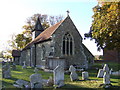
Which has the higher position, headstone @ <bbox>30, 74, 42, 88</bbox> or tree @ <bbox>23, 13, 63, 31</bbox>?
tree @ <bbox>23, 13, 63, 31</bbox>

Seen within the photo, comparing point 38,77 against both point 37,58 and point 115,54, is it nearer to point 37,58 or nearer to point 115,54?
point 37,58

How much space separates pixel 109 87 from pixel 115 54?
3688 centimetres

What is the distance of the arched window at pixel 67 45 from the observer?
22.1 metres

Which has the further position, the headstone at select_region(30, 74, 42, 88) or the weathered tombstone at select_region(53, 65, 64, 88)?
the weathered tombstone at select_region(53, 65, 64, 88)

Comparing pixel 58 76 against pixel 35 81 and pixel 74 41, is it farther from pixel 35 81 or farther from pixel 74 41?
pixel 74 41

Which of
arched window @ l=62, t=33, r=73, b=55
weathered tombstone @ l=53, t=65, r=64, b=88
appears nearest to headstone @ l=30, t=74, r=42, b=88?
weathered tombstone @ l=53, t=65, r=64, b=88

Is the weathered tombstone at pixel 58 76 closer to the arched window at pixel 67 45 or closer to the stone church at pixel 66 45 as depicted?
the stone church at pixel 66 45

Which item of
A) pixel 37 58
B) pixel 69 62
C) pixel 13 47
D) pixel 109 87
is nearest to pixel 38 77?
pixel 109 87

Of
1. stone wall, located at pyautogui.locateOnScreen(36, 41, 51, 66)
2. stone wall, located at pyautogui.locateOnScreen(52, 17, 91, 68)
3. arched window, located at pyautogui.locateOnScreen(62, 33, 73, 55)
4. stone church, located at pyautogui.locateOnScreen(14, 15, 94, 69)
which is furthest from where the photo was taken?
stone wall, located at pyautogui.locateOnScreen(36, 41, 51, 66)

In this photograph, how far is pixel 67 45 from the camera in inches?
882

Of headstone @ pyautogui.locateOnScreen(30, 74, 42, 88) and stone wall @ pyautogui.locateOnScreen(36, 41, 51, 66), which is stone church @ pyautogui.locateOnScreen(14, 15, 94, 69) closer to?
stone wall @ pyautogui.locateOnScreen(36, 41, 51, 66)

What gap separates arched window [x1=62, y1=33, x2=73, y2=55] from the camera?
2206cm

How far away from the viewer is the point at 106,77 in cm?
979

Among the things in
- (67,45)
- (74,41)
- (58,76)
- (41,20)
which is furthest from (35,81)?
(41,20)
